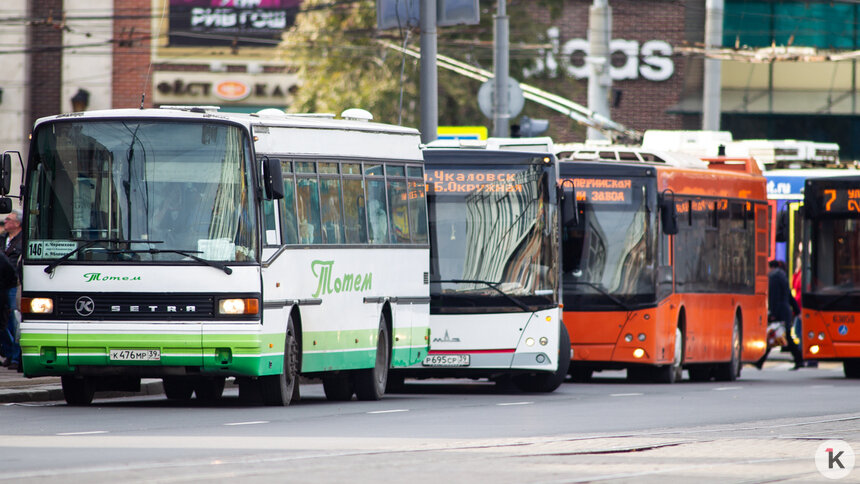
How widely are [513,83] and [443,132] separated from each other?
3699mm

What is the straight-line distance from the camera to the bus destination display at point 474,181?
21.1 meters

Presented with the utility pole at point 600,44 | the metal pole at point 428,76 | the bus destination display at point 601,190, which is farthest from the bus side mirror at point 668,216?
the utility pole at point 600,44

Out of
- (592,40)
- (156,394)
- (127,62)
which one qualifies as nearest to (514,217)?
(156,394)

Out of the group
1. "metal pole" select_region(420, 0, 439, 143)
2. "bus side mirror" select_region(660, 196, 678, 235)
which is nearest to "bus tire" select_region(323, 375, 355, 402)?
"bus side mirror" select_region(660, 196, 678, 235)

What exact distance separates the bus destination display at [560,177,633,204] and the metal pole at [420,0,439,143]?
7.83ft

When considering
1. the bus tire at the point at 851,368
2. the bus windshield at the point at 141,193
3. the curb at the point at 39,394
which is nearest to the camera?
the bus windshield at the point at 141,193

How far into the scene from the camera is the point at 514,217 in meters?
21.2

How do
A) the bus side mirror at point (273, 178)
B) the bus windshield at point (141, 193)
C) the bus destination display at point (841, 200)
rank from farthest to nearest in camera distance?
the bus destination display at point (841, 200) < the bus side mirror at point (273, 178) < the bus windshield at point (141, 193)

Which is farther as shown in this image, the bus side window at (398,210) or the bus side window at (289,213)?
the bus side window at (398,210)

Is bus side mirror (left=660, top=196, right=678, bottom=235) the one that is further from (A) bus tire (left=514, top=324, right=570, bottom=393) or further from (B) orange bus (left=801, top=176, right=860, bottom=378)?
(B) orange bus (left=801, top=176, right=860, bottom=378)

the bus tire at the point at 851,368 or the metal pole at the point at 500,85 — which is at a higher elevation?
the metal pole at the point at 500,85

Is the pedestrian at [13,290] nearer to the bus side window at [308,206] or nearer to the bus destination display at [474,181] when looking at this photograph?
the bus side window at [308,206]

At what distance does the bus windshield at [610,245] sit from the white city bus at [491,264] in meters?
→ 2.97

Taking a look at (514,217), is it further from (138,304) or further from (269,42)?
(269,42)
